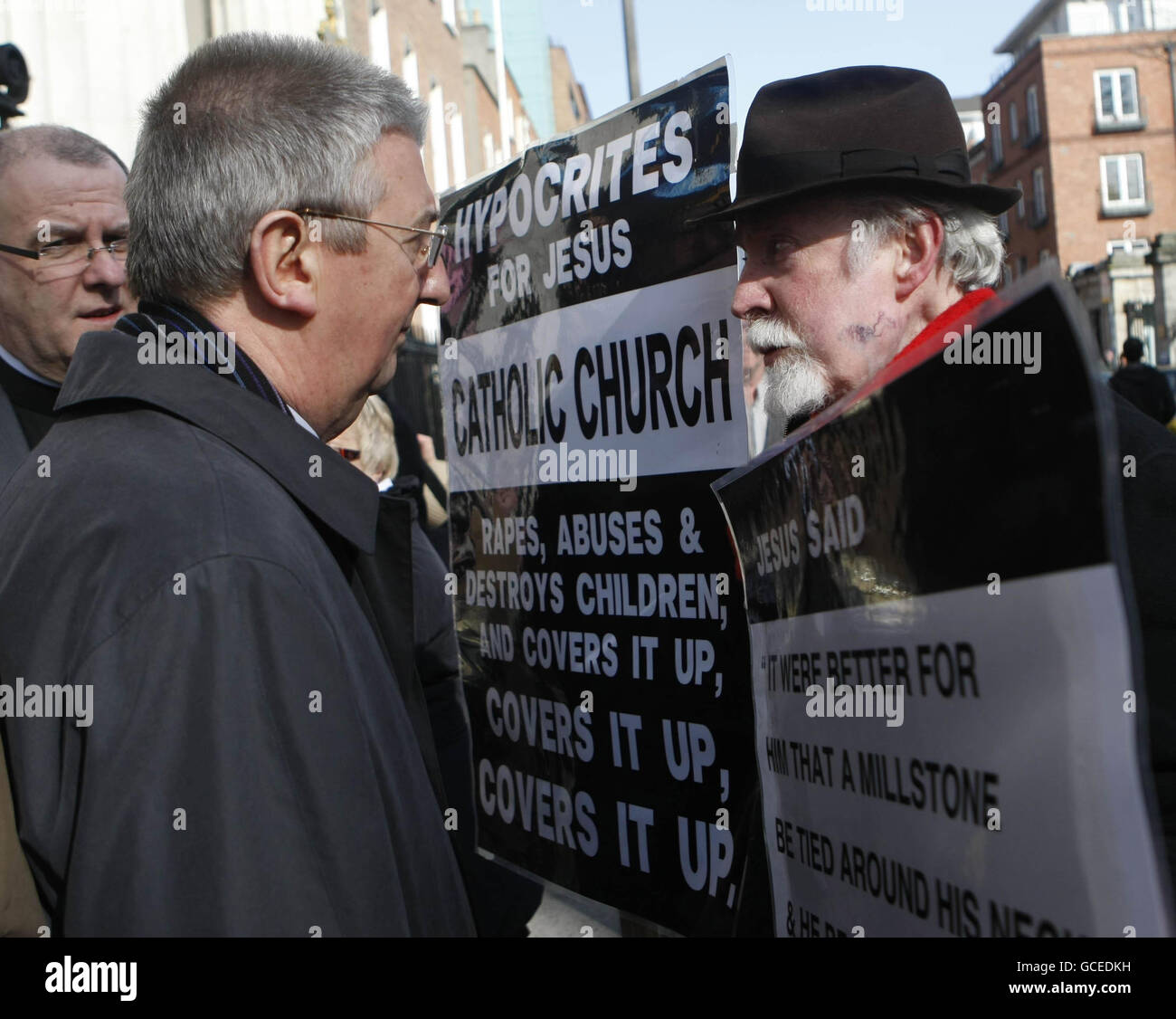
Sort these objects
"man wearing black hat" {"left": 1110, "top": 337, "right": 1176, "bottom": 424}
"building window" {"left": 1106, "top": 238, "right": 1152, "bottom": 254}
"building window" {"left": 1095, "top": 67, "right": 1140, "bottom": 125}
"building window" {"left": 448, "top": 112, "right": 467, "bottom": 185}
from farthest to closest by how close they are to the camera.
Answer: "building window" {"left": 1095, "top": 67, "right": 1140, "bottom": 125} → "building window" {"left": 1106, "top": 238, "right": 1152, "bottom": 254} → "building window" {"left": 448, "top": 112, "right": 467, "bottom": 185} → "man wearing black hat" {"left": 1110, "top": 337, "right": 1176, "bottom": 424}

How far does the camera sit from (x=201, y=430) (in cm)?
152

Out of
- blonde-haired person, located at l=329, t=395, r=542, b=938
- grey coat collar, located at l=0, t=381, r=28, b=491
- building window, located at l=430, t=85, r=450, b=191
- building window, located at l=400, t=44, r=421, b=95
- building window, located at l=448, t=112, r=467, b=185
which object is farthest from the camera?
building window, located at l=448, t=112, r=467, b=185

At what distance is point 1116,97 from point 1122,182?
337cm

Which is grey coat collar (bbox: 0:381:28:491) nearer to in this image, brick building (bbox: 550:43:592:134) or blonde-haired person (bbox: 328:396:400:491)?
blonde-haired person (bbox: 328:396:400:491)

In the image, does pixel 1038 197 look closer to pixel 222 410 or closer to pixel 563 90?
pixel 563 90

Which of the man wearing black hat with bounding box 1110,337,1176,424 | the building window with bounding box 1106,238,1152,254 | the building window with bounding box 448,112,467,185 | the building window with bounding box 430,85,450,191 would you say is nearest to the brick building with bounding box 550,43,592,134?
the building window with bounding box 448,112,467,185

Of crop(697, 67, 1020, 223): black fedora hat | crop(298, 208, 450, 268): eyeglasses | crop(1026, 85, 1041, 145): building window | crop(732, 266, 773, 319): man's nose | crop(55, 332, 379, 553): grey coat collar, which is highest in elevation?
crop(1026, 85, 1041, 145): building window

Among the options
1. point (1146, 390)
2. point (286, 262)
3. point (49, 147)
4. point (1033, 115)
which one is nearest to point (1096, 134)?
point (1033, 115)

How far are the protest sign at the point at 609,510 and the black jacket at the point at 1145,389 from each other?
9305 millimetres

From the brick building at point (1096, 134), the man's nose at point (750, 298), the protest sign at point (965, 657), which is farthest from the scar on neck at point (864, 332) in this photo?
the brick building at point (1096, 134)

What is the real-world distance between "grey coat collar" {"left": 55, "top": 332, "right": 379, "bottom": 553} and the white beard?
2.75 feet

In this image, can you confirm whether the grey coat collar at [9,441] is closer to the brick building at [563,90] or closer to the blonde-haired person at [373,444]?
the blonde-haired person at [373,444]

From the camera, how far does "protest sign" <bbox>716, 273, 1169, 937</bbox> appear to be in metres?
0.98
